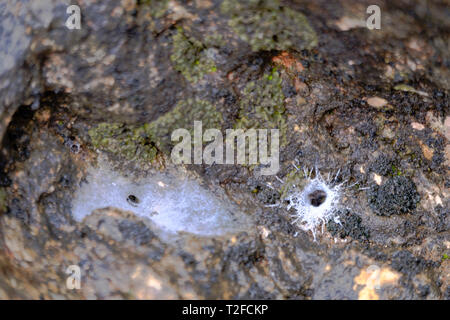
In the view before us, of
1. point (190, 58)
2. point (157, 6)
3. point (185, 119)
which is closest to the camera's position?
point (157, 6)

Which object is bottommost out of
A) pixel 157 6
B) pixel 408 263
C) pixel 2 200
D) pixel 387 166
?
pixel 408 263

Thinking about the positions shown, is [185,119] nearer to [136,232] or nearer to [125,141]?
[125,141]

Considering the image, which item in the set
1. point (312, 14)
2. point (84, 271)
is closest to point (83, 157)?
point (84, 271)

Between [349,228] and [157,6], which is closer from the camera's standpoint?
[157,6]

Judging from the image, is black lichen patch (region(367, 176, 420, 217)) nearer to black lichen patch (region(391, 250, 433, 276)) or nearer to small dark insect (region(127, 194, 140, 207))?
black lichen patch (region(391, 250, 433, 276))

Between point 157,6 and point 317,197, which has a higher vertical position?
point 157,6

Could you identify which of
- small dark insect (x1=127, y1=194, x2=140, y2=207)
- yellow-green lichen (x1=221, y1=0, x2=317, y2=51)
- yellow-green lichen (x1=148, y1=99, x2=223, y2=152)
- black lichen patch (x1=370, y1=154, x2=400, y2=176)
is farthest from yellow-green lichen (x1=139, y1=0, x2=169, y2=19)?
black lichen patch (x1=370, y1=154, x2=400, y2=176)

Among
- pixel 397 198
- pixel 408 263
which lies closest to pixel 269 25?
pixel 397 198

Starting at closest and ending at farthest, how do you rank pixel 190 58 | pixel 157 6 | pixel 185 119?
pixel 157 6, pixel 190 58, pixel 185 119
